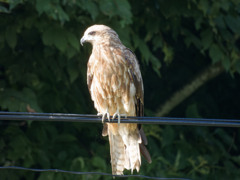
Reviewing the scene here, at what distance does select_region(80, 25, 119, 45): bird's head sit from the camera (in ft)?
17.5

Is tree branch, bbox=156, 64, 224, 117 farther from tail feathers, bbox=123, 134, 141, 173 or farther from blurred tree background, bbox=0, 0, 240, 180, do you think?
tail feathers, bbox=123, 134, 141, 173

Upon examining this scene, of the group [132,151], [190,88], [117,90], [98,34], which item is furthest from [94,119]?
[190,88]

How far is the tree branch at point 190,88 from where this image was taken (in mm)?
7766

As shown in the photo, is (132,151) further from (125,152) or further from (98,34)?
(98,34)

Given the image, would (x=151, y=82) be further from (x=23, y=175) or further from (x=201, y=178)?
(x=23, y=175)

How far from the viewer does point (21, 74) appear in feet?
19.7

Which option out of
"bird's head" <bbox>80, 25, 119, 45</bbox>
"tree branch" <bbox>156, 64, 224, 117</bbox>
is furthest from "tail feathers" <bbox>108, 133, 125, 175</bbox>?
"tree branch" <bbox>156, 64, 224, 117</bbox>

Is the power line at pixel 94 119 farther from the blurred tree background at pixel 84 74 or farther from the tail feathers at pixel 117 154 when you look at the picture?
the blurred tree background at pixel 84 74

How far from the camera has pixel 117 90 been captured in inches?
193

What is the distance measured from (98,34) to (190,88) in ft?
9.37

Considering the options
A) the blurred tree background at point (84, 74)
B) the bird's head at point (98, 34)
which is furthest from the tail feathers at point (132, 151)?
the bird's head at point (98, 34)

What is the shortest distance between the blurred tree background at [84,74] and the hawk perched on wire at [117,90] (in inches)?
10.5

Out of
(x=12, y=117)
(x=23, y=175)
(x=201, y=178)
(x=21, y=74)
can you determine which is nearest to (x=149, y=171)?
(x=201, y=178)

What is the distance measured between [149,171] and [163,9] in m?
2.00
